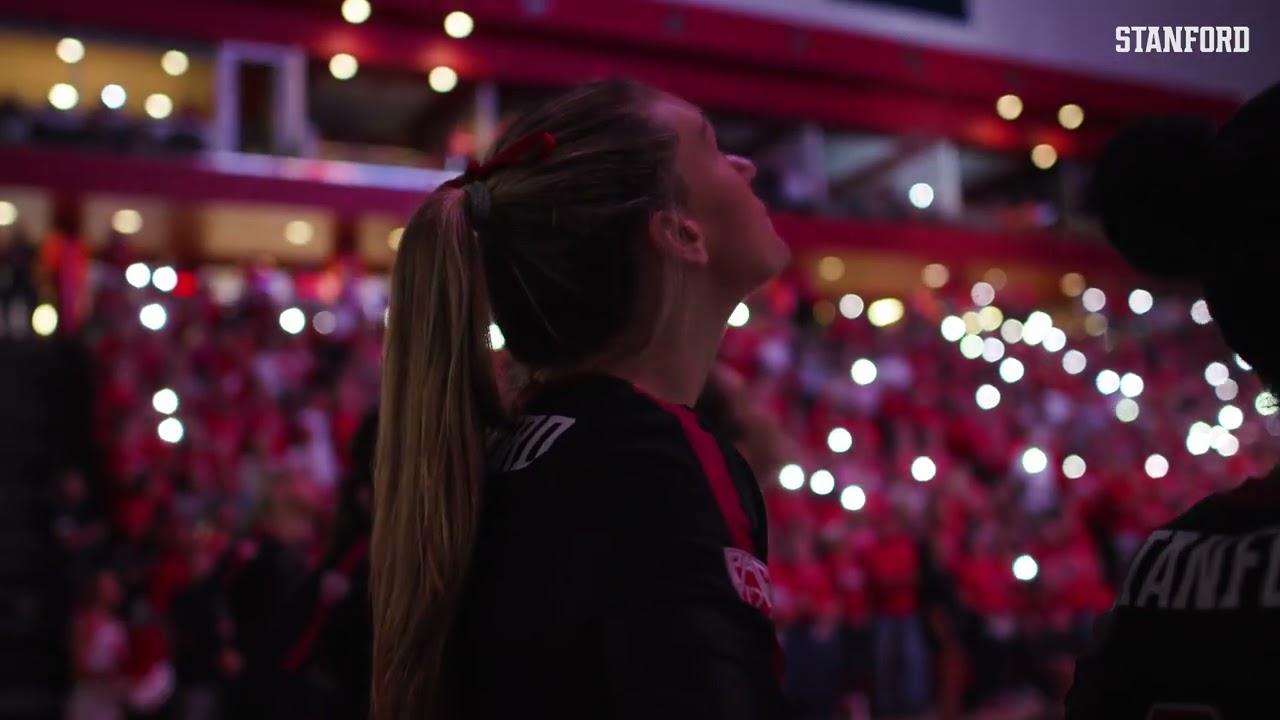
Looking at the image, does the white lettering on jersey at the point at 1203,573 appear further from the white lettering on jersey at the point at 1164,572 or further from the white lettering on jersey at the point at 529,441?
the white lettering on jersey at the point at 529,441

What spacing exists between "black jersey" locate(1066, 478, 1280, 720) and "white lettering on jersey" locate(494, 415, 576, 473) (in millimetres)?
524

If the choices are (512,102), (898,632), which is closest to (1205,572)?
(898,632)

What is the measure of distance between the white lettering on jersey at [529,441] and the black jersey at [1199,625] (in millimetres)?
524

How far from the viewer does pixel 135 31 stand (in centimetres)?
1280

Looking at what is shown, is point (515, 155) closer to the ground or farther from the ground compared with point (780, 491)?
farther from the ground

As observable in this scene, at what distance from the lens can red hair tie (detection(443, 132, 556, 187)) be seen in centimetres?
127

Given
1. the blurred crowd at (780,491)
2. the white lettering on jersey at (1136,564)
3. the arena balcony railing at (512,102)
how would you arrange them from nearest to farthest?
the white lettering on jersey at (1136,564) < the blurred crowd at (780,491) < the arena balcony railing at (512,102)

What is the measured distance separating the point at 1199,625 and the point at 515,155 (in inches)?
31.4

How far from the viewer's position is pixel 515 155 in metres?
1.29

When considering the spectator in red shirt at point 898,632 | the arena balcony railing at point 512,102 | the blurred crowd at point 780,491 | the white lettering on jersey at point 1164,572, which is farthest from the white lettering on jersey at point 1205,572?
the arena balcony railing at point 512,102

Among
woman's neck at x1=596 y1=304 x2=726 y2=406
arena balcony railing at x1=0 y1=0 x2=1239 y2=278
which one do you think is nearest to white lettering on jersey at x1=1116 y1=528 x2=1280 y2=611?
woman's neck at x1=596 y1=304 x2=726 y2=406

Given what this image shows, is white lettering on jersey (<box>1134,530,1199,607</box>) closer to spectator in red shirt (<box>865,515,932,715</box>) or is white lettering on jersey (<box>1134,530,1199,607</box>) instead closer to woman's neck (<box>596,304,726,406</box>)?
woman's neck (<box>596,304,726,406</box>)

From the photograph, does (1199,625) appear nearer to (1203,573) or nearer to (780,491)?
(1203,573)

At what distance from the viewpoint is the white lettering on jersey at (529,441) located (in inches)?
45.3
